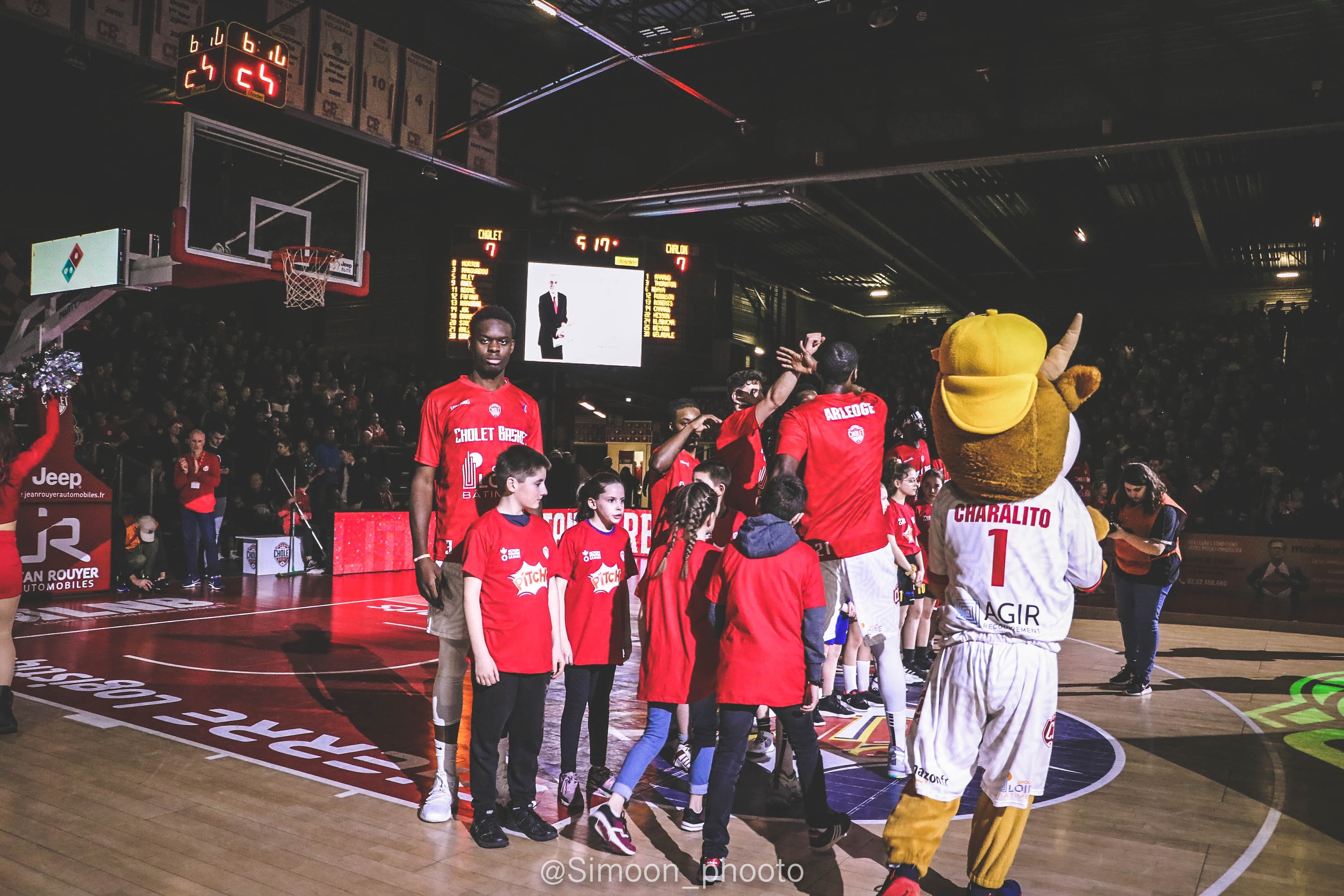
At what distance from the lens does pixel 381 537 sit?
553 inches

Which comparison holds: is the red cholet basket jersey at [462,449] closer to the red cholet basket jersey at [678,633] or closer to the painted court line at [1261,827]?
the red cholet basket jersey at [678,633]

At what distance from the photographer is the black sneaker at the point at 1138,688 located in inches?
289

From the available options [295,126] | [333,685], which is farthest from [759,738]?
[295,126]

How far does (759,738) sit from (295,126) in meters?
13.0

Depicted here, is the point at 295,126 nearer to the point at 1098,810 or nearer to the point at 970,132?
the point at 970,132

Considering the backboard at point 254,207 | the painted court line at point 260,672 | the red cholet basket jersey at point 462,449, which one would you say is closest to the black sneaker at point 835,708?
the red cholet basket jersey at point 462,449

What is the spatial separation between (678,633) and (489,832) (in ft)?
3.66

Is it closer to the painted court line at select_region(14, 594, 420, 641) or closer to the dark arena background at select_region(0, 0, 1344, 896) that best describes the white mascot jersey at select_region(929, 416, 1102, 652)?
the dark arena background at select_region(0, 0, 1344, 896)

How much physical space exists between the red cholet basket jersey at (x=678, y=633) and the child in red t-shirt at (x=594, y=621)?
0.93 ft

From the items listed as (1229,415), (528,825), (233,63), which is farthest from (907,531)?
(1229,415)

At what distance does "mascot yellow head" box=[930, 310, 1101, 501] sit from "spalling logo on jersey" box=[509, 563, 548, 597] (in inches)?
69.9

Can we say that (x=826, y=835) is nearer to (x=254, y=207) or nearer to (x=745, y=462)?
(x=745, y=462)

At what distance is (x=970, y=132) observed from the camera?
1331cm

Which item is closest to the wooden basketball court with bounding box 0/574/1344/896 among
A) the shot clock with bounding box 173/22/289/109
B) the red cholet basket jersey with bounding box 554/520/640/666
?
the red cholet basket jersey with bounding box 554/520/640/666
